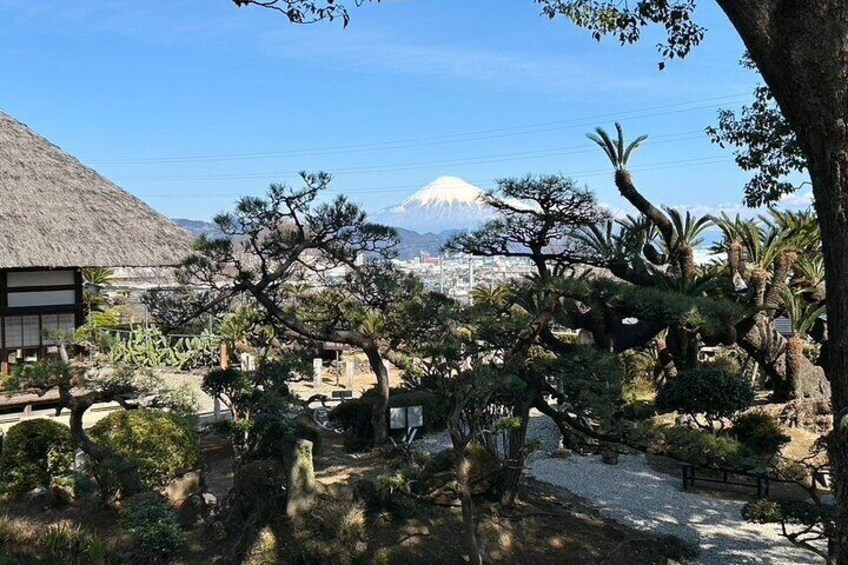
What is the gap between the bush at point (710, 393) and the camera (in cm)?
882

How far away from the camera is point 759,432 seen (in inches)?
375

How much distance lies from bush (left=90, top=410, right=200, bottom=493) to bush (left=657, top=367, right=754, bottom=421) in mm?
6005

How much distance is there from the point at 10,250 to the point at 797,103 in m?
11.3

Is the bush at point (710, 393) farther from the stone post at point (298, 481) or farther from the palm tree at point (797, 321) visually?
the stone post at point (298, 481)

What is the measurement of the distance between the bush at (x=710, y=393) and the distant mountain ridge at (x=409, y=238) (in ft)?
12.0

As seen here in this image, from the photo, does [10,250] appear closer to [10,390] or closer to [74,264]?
[74,264]

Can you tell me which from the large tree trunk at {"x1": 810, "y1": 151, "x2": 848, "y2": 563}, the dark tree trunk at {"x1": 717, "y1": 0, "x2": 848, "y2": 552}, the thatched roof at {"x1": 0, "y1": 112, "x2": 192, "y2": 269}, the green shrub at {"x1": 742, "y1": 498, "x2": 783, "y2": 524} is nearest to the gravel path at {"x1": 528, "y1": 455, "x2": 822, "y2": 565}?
the green shrub at {"x1": 742, "y1": 498, "x2": 783, "y2": 524}

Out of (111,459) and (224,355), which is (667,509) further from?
(224,355)

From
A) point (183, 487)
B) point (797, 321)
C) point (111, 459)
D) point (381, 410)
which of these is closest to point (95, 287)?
point (381, 410)

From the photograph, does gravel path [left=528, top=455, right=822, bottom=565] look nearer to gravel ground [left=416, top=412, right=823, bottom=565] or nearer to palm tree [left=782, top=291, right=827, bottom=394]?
gravel ground [left=416, top=412, right=823, bottom=565]

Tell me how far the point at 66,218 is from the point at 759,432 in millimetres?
11607

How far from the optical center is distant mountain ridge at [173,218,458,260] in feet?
25.5

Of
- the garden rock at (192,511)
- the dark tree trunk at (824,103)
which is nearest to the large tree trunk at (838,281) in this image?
the dark tree trunk at (824,103)

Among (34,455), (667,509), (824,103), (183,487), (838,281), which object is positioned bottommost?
(667,509)
